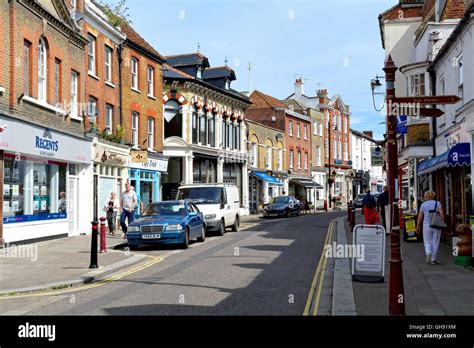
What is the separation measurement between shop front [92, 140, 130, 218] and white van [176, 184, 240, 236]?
3.50 meters

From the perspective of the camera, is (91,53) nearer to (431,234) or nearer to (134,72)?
(134,72)

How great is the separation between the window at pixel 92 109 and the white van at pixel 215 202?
189 inches

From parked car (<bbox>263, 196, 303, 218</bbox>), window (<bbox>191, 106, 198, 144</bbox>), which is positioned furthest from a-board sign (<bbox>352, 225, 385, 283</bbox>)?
parked car (<bbox>263, 196, 303, 218</bbox>)

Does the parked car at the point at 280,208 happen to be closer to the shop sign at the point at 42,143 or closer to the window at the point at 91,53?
the window at the point at 91,53

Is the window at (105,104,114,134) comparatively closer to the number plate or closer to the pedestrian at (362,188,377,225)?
the number plate

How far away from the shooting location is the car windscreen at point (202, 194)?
2147cm

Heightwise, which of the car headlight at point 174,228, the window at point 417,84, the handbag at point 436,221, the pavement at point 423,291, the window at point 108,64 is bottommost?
the pavement at point 423,291

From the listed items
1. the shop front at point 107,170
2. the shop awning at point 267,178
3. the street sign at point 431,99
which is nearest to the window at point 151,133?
the shop front at point 107,170

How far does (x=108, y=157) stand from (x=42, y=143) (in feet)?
19.6

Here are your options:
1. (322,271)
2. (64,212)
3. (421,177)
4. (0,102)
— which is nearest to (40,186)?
(64,212)

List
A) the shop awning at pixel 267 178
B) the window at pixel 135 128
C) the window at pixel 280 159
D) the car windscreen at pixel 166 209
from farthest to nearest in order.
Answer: the window at pixel 280 159
the shop awning at pixel 267 178
the window at pixel 135 128
the car windscreen at pixel 166 209

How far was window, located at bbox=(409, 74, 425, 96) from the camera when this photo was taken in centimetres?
2109

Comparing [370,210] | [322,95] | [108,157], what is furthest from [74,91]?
[322,95]

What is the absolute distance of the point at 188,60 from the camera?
120ft
